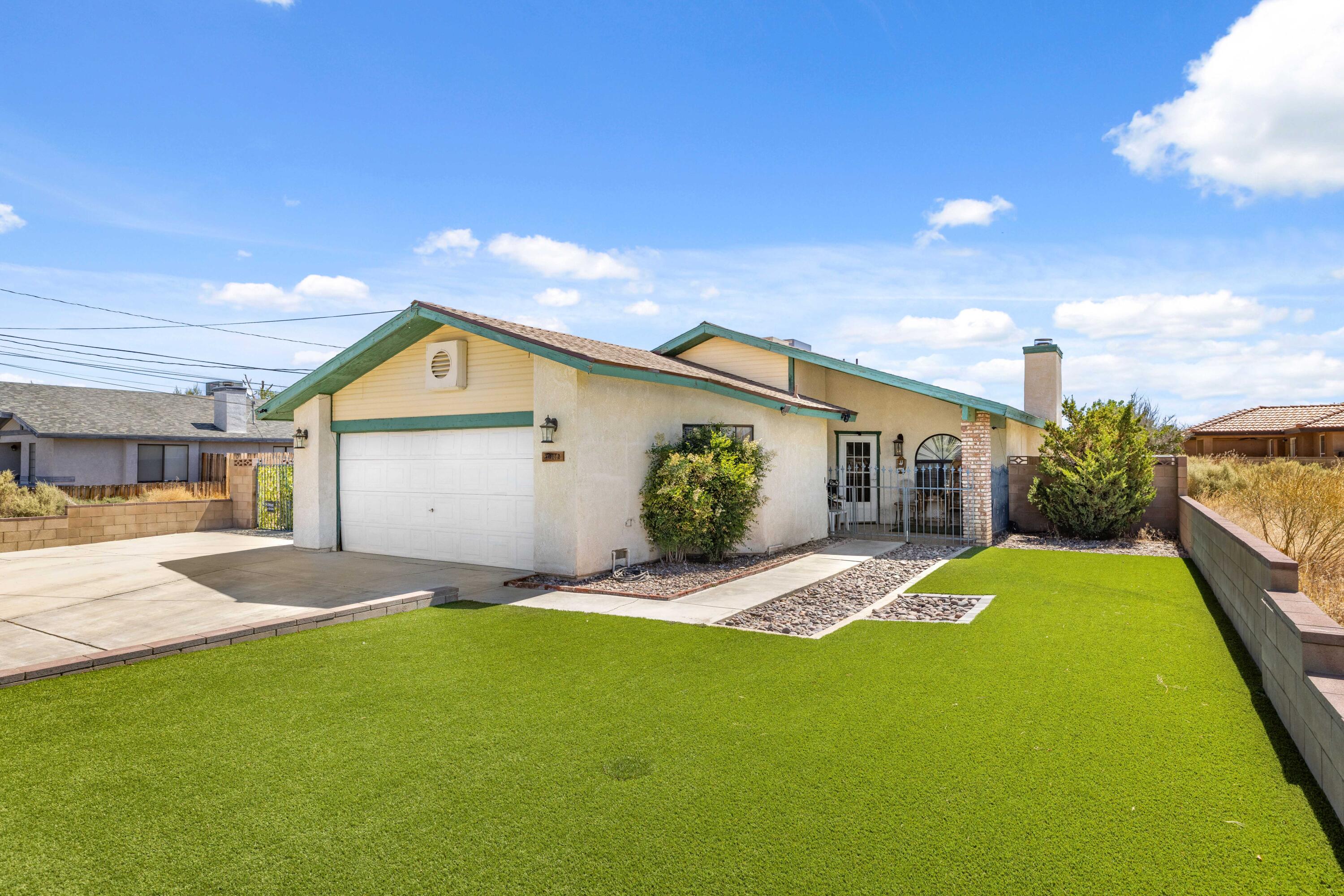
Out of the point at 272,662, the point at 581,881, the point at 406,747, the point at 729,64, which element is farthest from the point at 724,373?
the point at 581,881

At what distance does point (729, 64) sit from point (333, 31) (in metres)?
7.31

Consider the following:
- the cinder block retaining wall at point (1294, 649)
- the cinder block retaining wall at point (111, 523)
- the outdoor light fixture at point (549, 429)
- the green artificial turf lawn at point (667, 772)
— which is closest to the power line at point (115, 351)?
the cinder block retaining wall at point (111, 523)

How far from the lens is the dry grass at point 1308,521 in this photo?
729 centimetres

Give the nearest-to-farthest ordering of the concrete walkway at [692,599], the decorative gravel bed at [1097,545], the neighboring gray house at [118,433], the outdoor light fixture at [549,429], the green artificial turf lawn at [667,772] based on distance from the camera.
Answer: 1. the green artificial turf lawn at [667,772]
2. the concrete walkway at [692,599]
3. the outdoor light fixture at [549,429]
4. the decorative gravel bed at [1097,545]
5. the neighboring gray house at [118,433]

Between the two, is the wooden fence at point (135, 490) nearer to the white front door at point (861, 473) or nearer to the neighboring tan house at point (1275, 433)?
the white front door at point (861, 473)

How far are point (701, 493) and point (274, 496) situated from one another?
479 inches

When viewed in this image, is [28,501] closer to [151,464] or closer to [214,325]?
[151,464]

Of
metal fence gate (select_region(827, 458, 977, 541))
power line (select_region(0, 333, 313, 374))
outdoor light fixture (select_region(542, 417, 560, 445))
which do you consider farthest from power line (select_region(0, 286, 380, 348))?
metal fence gate (select_region(827, 458, 977, 541))

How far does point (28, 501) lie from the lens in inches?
544

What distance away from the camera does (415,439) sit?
Answer: 12.1 m

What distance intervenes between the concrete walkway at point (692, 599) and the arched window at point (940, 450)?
590 centimetres

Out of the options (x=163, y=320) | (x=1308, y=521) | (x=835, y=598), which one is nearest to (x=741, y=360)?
(x=835, y=598)

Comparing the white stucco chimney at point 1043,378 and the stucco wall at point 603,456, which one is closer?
the stucco wall at point 603,456

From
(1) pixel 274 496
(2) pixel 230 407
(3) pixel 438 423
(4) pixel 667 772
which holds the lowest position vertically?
(4) pixel 667 772
